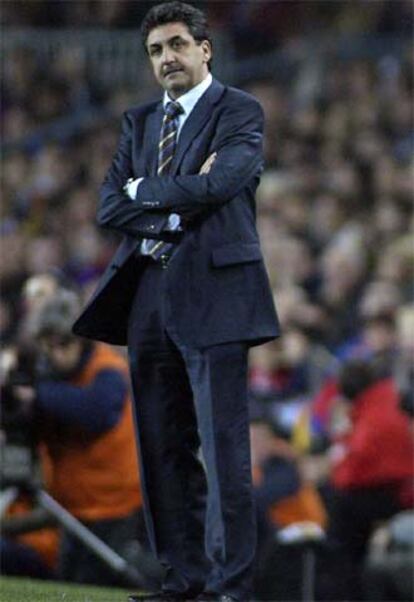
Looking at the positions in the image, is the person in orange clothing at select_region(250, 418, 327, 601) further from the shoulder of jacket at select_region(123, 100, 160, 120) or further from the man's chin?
the man's chin

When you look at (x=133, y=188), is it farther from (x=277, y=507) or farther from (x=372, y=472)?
(x=372, y=472)

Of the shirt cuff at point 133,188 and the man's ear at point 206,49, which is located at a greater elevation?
the man's ear at point 206,49

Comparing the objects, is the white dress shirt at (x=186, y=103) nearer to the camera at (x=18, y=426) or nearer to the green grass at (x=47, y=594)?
the green grass at (x=47, y=594)

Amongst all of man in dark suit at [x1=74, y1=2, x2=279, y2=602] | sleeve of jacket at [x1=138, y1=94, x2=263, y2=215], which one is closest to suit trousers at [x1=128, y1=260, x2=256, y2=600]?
man in dark suit at [x1=74, y1=2, x2=279, y2=602]

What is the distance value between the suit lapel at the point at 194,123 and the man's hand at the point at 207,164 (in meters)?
0.09

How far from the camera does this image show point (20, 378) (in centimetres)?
1022

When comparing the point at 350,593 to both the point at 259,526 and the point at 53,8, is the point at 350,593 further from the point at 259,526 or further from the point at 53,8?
the point at 53,8

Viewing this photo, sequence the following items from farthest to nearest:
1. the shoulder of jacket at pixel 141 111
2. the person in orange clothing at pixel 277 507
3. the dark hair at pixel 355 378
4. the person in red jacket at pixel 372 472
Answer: the dark hair at pixel 355 378, the person in red jacket at pixel 372 472, the person in orange clothing at pixel 277 507, the shoulder of jacket at pixel 141 111

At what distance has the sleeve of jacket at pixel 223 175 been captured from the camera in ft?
24.5

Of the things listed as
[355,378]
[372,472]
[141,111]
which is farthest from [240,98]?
[355,378]

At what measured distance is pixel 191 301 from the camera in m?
7.53

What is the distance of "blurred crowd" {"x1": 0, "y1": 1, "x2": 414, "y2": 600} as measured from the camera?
1231 cm

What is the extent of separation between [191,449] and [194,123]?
1098 mm

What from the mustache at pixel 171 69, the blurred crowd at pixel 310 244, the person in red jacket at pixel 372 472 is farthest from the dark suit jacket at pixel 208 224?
the person in red jacket at pixel 372 472
